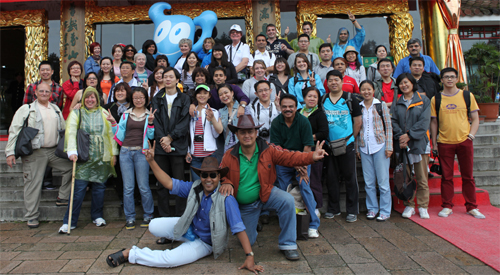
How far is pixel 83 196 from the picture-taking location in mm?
4488

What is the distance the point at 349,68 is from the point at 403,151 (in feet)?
6.78

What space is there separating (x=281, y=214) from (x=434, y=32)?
27.2 feet

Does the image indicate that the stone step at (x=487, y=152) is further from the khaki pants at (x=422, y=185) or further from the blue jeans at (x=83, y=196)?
the blue jeans at (x=83, y=196)

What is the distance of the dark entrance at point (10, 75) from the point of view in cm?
962

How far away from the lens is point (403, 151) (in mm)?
4625

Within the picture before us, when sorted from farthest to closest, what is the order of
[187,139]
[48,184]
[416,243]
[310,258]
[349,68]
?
[349,68], [48,184], [187,139], [416,243], [310,258]

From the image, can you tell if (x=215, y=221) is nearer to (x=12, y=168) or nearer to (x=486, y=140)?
(x=12, y=168)

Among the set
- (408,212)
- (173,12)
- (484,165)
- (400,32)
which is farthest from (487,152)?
(173,12)

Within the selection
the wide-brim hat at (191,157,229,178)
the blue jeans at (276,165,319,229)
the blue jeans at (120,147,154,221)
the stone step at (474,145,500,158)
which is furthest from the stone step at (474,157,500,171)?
the blue jeans at (120,147,154,221)

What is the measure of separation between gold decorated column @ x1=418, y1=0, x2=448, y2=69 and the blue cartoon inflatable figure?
243 inches

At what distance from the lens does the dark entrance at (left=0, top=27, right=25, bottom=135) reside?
9625 mm

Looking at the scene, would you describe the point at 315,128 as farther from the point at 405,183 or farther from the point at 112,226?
the point at 112,226

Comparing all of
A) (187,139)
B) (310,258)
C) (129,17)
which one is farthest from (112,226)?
(129,17)

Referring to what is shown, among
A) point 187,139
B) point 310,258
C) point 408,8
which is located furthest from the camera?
point 408,8
